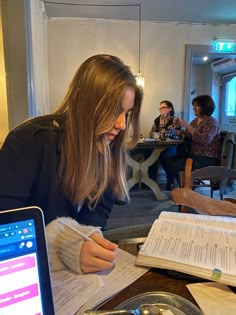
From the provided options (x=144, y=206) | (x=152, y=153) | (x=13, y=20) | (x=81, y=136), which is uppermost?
(x=13, y=20)

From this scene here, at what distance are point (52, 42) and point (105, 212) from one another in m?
3.64

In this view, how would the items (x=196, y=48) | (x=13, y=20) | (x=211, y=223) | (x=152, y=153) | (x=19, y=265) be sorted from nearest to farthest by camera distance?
(x=19, y=265)
(x=211, y=223)
(x=13, y=20)
(x=152, y=153)
(x=196, y=48)

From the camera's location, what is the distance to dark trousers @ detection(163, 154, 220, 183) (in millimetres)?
3377

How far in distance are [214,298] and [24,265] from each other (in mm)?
380

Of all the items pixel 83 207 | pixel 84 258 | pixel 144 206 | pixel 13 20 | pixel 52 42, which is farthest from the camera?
pixel 52 42

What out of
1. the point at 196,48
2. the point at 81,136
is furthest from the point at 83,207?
the point at 196,48

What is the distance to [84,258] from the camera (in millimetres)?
621

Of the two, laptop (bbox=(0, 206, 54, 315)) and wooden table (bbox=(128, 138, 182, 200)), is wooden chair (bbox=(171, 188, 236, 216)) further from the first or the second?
wooden table (bbox=(128, 138, 182, 200))

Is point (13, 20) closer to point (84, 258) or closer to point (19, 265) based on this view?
point (84, 258)

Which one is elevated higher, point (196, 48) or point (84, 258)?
point (196, 48)

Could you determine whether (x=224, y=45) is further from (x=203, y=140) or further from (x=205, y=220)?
(x=205, y=220)

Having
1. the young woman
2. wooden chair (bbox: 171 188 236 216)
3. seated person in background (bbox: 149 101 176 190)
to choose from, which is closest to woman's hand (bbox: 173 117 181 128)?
seated person in background (bbox: 149 101 176 190)

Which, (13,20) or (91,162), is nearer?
(91,162)

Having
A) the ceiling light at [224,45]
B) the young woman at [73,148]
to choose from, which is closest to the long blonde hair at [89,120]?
the young woman at [73,148]
